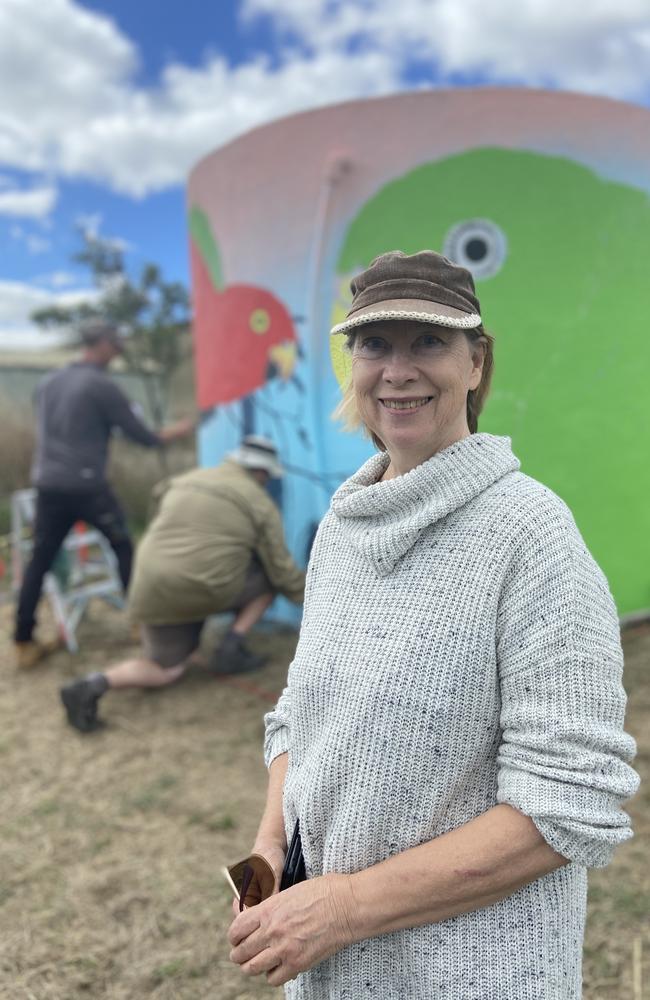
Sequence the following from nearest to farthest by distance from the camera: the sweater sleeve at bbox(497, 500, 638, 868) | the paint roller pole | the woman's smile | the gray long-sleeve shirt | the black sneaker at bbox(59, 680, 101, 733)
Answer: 1. the sweater sleeve at bbox(497, 500, 638, 868)
2. the woman's smile
3. the black sneaker at bbox(59, 680, 101, 733)
4. the paint roller pole
5. the gray long-sleeve shirt

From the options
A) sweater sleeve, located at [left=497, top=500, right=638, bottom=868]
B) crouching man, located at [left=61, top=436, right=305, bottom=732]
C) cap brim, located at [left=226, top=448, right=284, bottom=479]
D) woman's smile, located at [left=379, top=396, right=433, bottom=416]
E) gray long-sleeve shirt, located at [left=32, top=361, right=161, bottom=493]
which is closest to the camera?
sweater sleeve, located at [left=497, top=500, right=638, bottom=868]

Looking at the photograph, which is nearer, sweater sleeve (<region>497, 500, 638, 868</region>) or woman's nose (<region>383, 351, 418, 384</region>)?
sweater sleeve (<region>497, 500, 638, 868</region>)

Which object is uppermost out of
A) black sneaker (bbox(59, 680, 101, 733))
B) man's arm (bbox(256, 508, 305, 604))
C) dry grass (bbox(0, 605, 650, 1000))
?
man's arm (bbox(256, 508, 305, 604))

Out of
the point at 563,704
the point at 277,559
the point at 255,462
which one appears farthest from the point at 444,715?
the point at 255,462

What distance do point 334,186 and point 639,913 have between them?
368 cm

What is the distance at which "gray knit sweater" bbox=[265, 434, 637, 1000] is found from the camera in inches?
36.0

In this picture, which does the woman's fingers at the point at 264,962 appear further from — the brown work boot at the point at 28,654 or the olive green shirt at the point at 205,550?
the brown work boot at the point at 28,654

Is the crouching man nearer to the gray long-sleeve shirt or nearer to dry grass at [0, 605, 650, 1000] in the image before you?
dry grass at [0, 605, 650, 1000]

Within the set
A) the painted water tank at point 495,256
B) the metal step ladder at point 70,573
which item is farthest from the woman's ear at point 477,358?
the metal step ladder at point 70,573

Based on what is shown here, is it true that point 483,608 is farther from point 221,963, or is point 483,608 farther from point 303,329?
point 303,329

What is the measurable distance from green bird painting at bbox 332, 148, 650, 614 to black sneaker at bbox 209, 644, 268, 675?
76.2 inches

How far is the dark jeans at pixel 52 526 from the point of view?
4.47 metres

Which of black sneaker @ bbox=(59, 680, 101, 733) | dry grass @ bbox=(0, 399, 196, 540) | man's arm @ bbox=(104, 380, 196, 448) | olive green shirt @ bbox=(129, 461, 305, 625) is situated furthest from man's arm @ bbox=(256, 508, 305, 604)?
dry grass @ bbox=(0, 399, 196, 540)

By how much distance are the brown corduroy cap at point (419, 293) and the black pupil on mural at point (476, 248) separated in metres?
2.97
